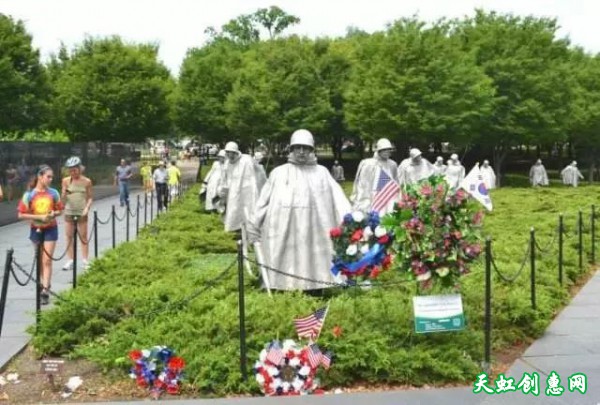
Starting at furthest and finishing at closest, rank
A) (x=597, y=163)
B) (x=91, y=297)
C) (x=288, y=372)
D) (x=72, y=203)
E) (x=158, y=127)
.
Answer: (x=597, y=163)
(x=158, y=127)
(x=72, y=203)
(x=91, y=297)
(x=288, y=372)

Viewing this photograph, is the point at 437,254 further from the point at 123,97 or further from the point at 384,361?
the point at 123,97

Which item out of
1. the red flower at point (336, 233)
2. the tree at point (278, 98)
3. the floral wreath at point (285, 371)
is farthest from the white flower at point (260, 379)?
the tree at point (278, 98)

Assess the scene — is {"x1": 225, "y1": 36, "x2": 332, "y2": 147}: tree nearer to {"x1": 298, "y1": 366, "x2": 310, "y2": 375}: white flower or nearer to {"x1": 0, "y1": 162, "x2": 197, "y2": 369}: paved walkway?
{"x1": 0, "y1": 162, "x2": 197, "y2": 369}: paved walkway

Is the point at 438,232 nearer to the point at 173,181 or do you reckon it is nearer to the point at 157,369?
the point at 157,369

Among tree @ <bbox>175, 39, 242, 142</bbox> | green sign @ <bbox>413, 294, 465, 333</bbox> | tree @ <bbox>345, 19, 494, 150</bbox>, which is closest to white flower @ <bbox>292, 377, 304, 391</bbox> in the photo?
green sign @ <bbox>413, 294, 465, 333</bbox>

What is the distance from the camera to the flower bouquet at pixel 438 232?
6.06m

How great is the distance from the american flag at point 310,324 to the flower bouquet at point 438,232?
823mm

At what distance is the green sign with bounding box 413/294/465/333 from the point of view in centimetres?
611

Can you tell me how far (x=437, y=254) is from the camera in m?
6.05

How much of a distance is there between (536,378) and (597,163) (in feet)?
158

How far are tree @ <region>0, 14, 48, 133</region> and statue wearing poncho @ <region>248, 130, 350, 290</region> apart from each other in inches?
1070

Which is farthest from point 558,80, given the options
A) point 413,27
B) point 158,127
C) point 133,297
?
point 133,297

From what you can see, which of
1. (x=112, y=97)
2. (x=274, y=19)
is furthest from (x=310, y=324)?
(x=274, y=19)

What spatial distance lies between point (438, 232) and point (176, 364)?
7.35 feet
